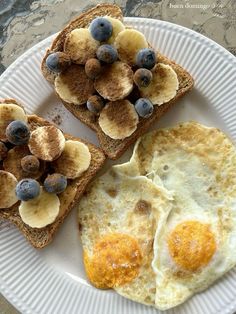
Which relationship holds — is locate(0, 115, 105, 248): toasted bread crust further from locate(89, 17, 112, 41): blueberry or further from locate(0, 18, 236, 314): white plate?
locate(89, 17, 112, 41): blueberry

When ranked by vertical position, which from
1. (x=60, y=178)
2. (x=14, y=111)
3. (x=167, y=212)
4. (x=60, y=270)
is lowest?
(x=60, y=270)

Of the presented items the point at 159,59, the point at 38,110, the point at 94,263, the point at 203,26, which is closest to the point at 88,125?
the point at 38,110

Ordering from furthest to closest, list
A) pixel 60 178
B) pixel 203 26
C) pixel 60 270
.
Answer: pixel 203 26 → pixel 60 270 → pixel 60 178

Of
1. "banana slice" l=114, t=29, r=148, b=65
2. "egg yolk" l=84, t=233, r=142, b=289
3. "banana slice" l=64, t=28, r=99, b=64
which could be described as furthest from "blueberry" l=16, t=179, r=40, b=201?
"banana slice" l=114, t=29, r=148, b=65

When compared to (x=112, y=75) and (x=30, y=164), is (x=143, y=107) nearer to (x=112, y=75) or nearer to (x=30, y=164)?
(x=112, y=75)

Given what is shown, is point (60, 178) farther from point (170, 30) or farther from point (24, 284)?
point (170, 30)

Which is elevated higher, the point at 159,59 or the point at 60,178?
the point at 159,59
